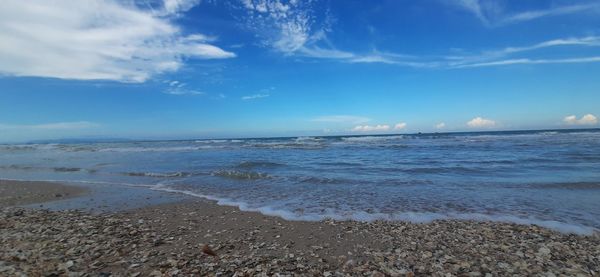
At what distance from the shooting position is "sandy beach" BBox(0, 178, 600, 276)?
474 centimetres

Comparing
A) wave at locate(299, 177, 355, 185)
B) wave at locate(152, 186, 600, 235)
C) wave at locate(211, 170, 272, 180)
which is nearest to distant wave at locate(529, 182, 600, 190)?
wave at locate(152, 186, 600, 235)

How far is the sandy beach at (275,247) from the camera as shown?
474cm

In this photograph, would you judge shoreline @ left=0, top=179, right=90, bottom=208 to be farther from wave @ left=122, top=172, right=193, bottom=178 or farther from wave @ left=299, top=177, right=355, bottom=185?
wave @ left=299, top=177, right=355, bottom=185

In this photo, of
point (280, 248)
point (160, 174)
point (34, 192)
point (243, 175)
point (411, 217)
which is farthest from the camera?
point (160, 174)

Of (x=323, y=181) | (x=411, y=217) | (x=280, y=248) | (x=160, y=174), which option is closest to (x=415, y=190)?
(x=411, y=217)

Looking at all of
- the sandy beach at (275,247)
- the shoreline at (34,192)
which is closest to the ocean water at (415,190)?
the sandy beach at (275,247)

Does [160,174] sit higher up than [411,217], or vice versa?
[160,174]

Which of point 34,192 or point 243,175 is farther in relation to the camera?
point 243,175

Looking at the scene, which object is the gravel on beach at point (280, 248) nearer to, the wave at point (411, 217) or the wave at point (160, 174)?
the wave at point (411, 217)

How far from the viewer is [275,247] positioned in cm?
582

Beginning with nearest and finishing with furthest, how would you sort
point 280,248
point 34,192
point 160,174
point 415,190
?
point 280,248, point 415,190, point 34,192, point 160,174

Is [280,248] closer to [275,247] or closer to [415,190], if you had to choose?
[275,247]

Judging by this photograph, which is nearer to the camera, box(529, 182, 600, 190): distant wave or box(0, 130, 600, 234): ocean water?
box(0, 130, 600, 234): ocean water

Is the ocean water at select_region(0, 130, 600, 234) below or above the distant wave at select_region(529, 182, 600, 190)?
below
